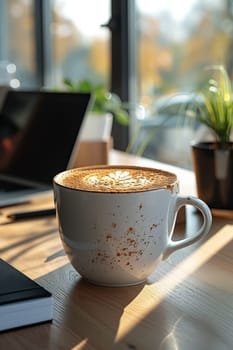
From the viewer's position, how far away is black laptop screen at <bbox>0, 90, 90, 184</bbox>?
1173 millimetres

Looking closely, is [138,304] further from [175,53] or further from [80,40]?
[80,40]

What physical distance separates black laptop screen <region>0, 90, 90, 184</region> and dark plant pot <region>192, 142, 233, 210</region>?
256 mm

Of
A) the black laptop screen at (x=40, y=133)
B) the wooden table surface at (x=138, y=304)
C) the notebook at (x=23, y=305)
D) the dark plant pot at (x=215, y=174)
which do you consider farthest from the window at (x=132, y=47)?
the notebook at (x=23, y=305)

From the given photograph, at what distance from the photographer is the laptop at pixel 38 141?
1166 millimetres

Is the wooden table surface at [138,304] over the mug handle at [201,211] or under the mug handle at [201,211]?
under

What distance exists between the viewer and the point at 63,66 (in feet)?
7.77

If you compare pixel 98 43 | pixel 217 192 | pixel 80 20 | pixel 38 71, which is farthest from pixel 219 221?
pixel 38 71

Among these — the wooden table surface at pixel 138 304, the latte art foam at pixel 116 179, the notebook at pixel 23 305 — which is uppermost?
the latte art foam at pixel 116 179

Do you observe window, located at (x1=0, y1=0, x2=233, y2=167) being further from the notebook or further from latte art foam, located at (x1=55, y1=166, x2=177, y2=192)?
the notebook

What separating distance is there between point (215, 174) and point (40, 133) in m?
0.38

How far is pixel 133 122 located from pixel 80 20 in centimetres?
47

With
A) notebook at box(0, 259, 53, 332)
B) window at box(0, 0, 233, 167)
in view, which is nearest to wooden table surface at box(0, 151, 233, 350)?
notebook at box(0, 259, 53, 332)

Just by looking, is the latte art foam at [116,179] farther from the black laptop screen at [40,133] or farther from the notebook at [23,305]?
the black laptop screen at [40,133]

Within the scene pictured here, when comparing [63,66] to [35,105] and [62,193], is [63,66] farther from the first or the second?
[62,193]
